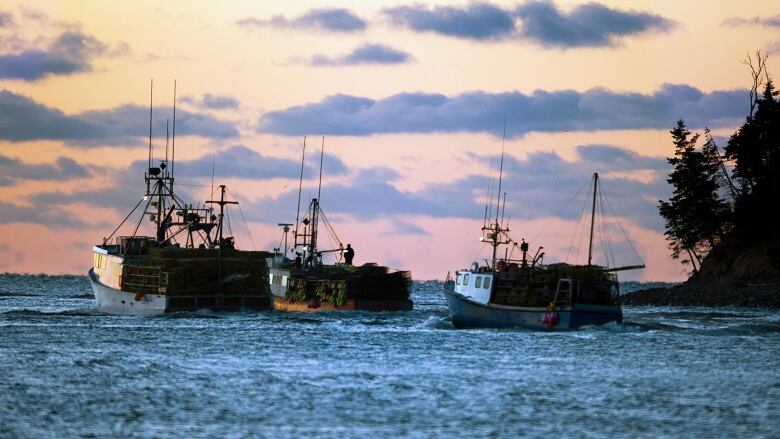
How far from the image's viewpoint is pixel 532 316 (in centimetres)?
7162

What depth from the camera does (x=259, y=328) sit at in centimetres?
8475

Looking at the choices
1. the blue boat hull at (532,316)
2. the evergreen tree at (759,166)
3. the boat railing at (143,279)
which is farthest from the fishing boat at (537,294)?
the evergreen tree at (759,166)

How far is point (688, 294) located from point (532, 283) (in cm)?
7577

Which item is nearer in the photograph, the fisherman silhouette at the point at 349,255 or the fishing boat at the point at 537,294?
the fishing boat at the point at 537,294

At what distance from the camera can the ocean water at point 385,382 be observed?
38281mm

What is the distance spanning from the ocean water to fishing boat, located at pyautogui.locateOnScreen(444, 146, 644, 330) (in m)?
1.23

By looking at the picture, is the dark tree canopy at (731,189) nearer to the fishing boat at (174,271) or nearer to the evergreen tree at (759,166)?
the evergreen tree at (759,166)

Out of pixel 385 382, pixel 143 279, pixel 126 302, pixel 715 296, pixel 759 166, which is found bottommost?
pixel 385 382

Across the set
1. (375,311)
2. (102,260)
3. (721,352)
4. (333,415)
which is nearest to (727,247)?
(375,311)

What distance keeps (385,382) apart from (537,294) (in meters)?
25.0

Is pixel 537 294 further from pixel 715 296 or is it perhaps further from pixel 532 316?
pixel 715 296

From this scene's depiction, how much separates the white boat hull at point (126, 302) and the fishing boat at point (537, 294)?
26122mm

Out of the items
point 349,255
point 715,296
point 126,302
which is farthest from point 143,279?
point 715,296

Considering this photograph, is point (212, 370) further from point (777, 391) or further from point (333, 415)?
point (777, 391)
